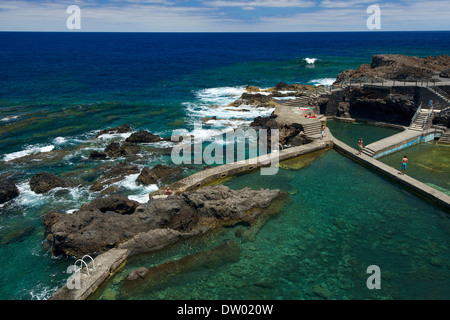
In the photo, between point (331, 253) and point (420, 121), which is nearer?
point (331, 253)

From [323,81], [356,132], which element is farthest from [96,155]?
[323,81]

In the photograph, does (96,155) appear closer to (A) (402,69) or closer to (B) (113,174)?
(B) (113,174)

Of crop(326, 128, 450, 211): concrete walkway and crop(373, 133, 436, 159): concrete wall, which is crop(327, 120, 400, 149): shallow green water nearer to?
crop(373, 133, 436, 159): concrete wall

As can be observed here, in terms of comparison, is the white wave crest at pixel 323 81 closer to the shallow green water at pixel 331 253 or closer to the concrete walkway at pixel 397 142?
the concrete walkway at pixel 397 142

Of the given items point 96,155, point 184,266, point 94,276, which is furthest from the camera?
point 96,155

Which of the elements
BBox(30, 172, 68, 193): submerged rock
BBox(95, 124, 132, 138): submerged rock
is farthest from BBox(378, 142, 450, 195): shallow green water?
BBox(95, 124, 132, 138): submerged rock

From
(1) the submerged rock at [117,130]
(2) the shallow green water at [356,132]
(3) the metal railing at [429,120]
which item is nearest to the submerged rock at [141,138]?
(1) the submerged rock at [117,130]
